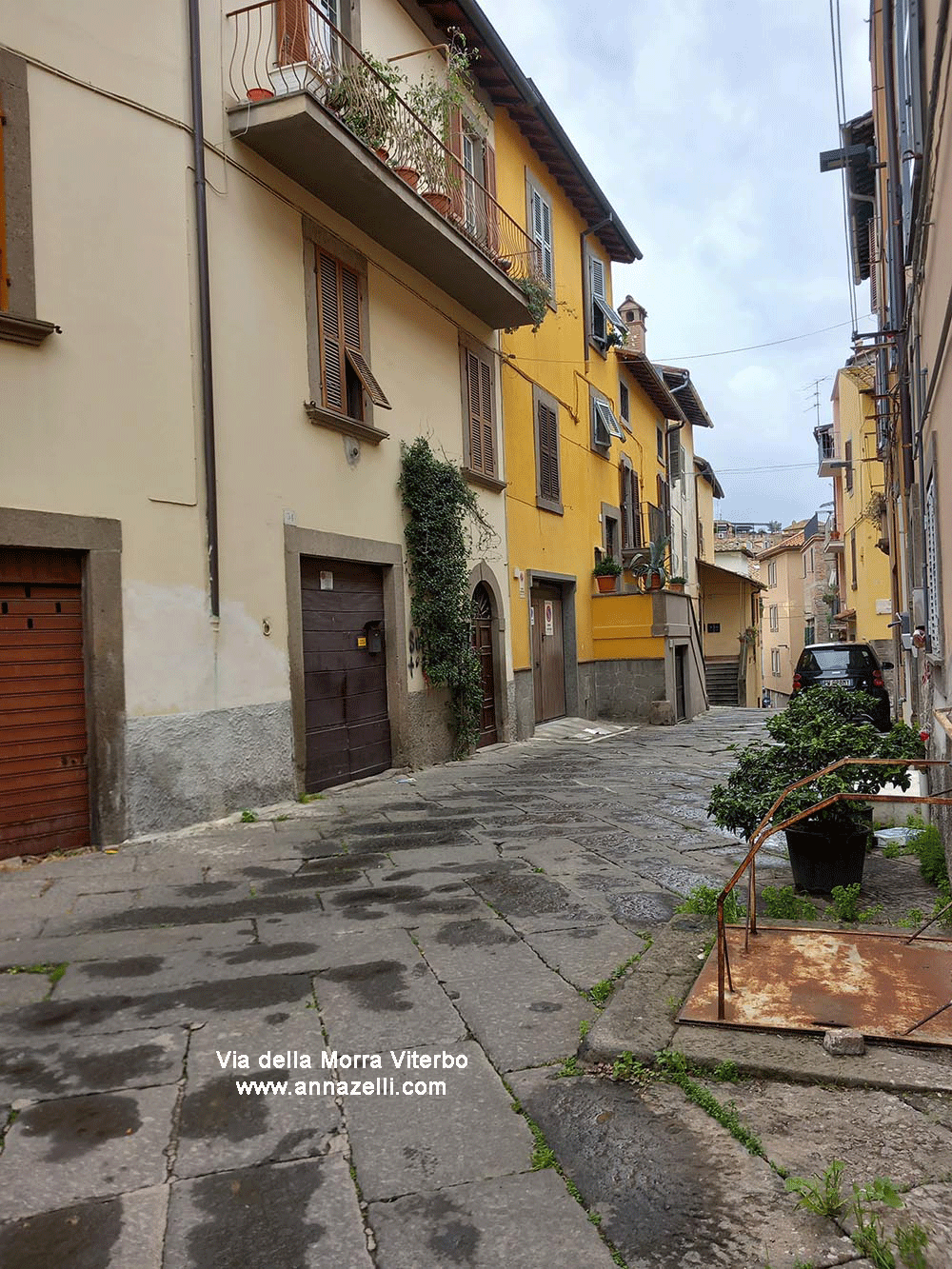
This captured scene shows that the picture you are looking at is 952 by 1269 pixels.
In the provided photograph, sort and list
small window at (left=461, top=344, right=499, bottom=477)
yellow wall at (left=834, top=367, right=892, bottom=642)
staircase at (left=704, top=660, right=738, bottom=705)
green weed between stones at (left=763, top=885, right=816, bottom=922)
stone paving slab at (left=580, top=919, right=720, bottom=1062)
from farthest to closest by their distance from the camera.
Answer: staircase at (left=704, top=660, right=738, bottom=705)
yellow wall at (left=834, top=367, right=892, bottom=642)
small window at (left=461, top=344, right=499, bottom=477)
green weed between stones at (left=763, top=885, right=816, bottom=922)
stone paving slab at (left=580, top=919, right=720, bottom=1062)

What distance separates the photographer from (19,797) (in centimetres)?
587

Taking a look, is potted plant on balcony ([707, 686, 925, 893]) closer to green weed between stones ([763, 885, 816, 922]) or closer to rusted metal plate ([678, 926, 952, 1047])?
green weed between stones ([763, 885, 816, 922])

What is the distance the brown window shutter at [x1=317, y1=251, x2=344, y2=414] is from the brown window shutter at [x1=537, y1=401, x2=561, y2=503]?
5921 millimetres

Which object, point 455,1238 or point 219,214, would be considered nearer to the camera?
point 455,1238

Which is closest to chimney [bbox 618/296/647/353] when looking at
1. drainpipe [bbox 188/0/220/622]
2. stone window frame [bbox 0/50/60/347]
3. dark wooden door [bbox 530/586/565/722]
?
dark wooden door [bbox 530/586/565/722]

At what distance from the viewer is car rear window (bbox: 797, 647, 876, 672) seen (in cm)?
1445

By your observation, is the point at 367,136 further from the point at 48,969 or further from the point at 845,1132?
the point at 845,1132

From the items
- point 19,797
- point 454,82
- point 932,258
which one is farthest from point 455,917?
point 454,82

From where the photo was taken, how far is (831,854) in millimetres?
4559

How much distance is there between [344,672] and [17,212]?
473 centimetres

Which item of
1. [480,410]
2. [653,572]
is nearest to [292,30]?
[480,410]

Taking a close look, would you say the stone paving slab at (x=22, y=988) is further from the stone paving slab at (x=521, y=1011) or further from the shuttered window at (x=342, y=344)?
the shuttered window at (x=342, y=344)

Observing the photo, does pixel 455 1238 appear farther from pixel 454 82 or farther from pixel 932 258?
pixel 454 82

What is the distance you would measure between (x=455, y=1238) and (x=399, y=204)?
8.80 metres
